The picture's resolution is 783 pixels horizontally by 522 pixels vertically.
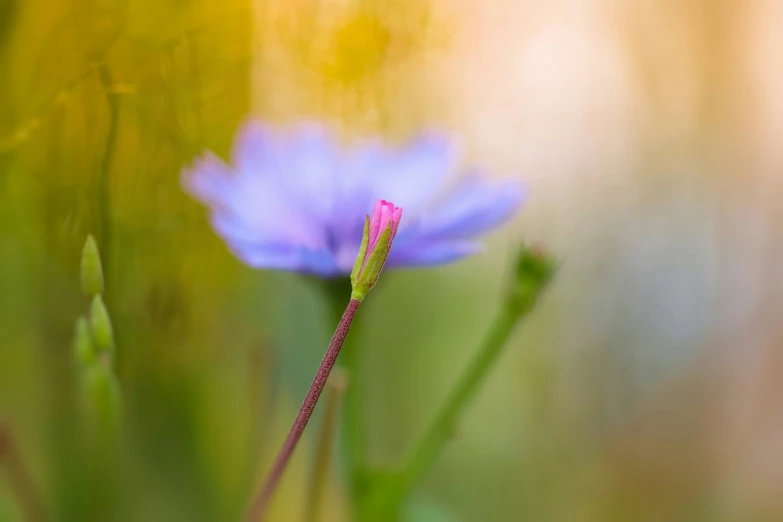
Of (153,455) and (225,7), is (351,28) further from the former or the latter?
(153,455)

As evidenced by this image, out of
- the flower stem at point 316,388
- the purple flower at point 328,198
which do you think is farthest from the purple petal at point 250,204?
the flower stem at point 316,388

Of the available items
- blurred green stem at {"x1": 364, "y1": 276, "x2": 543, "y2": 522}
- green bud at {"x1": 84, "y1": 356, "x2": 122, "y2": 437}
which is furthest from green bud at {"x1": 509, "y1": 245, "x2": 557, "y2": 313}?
green bud at {"x1": 84, "y1": 356, "x2": 122, "y2": 437}

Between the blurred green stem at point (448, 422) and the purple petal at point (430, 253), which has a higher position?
the purple petal at point (430, 253)

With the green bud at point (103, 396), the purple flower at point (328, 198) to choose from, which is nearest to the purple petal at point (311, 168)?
the purple flower at point (328, 198)

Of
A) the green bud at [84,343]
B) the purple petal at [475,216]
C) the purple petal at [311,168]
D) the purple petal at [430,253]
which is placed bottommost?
the green bud at [84,343]

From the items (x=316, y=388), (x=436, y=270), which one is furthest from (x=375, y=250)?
(x=436, y=270)

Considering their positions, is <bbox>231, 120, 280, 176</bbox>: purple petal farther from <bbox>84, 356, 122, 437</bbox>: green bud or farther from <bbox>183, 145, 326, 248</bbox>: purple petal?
<bbox>84, 356, 122, 437</bbox>: green bud

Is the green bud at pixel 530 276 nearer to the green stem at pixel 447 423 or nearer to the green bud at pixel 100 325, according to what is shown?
the green stem at pixel 447 423

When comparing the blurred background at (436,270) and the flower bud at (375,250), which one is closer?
the flower bud at (375,250)
